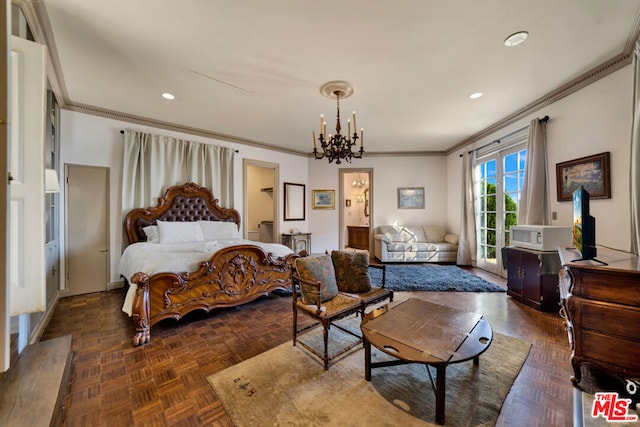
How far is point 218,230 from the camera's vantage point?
15.0 ft

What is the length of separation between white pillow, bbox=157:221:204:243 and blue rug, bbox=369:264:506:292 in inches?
125

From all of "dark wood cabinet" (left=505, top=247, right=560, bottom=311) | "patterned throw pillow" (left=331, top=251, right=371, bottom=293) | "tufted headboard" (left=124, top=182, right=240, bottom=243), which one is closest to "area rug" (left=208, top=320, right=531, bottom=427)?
"patterned throw pillow" (left=331, top=251, right=371, bottom=293)

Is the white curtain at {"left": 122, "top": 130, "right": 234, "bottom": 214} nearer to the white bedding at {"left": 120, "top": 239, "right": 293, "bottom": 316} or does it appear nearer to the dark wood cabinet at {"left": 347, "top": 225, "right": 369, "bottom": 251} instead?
the white bedding at {"left": 120, "top": 239, "right": 293, "bottom": 316}

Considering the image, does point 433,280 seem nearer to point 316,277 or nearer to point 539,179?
point 539,179

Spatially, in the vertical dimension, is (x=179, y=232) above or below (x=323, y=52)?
below

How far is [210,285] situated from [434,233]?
5.46 m

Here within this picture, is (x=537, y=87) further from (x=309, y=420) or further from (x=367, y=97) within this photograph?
(x=309, y=420)

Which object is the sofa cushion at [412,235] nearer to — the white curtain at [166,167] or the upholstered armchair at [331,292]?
the upholstered armchair at [331,292]

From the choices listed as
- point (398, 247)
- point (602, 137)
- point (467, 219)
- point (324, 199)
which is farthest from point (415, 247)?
point (602, 137)

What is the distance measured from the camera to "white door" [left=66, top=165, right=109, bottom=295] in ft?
12.1

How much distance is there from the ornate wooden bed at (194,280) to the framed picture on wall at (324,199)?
3.08 metres

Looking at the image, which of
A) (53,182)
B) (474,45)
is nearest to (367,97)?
(474,45)

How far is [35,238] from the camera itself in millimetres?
1636

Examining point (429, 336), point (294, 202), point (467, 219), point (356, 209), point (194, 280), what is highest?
point (294, 202)
